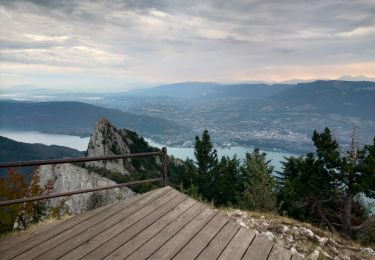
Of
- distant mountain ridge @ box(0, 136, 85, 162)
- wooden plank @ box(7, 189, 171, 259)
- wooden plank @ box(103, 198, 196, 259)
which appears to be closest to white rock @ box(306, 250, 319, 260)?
wooden plank @ box(103, 198, 196, 259)

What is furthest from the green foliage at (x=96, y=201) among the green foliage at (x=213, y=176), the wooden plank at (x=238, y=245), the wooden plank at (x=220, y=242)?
the green foliage at (x=213, y=176)

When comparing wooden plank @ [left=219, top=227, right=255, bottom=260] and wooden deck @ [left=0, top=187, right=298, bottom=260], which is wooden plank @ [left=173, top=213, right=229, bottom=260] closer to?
wooden deck @ [left=0, top=187, right=298, bottom=260]

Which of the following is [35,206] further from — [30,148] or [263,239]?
[30,148]

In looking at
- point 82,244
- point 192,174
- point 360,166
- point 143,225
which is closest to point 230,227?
point 143,225

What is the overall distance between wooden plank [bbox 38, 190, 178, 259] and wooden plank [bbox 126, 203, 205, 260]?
0.76m

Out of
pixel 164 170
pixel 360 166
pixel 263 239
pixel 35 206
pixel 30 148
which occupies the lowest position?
pixel 30 148

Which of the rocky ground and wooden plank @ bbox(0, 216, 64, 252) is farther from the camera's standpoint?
the rocky ground

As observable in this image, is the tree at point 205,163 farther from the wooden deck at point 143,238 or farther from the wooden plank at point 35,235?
the wooden plank at point 35,235

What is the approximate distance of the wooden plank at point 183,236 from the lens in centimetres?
494

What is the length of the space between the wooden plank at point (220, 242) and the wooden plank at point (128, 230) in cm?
129

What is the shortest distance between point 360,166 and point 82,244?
34.1 metres

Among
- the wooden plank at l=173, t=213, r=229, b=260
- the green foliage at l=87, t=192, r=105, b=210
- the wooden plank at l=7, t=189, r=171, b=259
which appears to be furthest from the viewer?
the green foliage at l=87, t=192, r=105, b=210

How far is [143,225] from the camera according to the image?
6.00m

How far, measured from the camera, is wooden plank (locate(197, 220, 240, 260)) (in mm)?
5020
